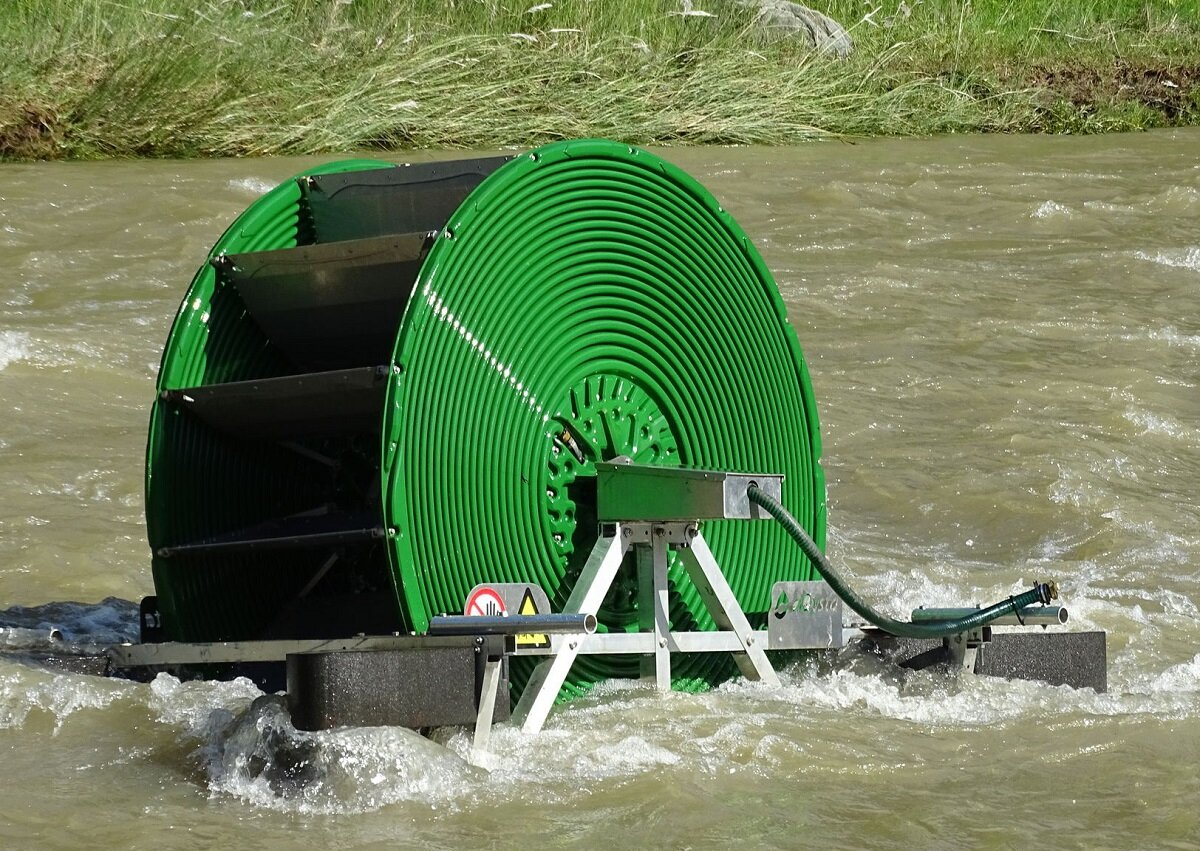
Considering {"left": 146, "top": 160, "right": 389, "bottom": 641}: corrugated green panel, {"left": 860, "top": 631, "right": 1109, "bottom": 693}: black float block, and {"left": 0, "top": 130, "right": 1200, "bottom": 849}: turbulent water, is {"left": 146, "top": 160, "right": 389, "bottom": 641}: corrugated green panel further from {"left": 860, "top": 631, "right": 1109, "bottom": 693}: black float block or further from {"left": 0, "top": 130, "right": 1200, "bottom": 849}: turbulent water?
{"left": 860, "top": 631, "right": 1109, "bottom": 693}: black float block

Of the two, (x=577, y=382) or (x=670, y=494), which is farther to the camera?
(x=577, y=382)

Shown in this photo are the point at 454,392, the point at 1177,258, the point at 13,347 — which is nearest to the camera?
the point at 454,392

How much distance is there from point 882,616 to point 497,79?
44.2ft

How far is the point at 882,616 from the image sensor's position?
18.3 ft

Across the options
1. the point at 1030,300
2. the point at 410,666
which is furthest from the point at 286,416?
the point at 1030,300

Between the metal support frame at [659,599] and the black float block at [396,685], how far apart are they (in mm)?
416

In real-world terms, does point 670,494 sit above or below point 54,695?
above

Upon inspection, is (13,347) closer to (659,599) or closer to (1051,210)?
(659,599)

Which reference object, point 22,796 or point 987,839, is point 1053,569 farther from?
point 22,796

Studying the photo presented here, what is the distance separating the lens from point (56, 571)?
7301mm

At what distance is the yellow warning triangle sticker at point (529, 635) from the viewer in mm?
4918

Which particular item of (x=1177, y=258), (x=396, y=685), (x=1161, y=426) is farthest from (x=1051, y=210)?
(x=396, y=685)

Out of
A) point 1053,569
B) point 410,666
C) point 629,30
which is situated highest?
point 629,30

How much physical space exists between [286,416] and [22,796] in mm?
1456
